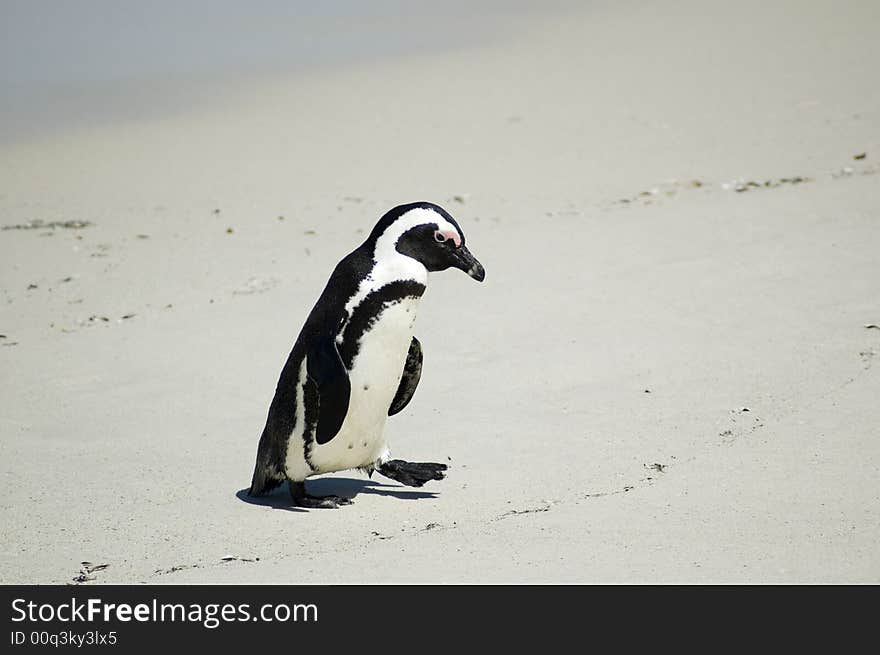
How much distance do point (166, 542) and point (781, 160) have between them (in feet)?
28.2

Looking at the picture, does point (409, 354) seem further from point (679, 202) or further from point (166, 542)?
point (679, 202)

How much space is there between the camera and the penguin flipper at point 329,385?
441 centimetres

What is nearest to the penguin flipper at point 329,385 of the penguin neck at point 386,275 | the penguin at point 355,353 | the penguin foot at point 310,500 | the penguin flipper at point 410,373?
the penguin at point 355,353

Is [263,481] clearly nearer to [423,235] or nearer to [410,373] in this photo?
[410,373]

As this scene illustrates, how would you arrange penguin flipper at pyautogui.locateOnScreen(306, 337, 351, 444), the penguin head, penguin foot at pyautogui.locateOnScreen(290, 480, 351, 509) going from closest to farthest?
penguin flipper at pyautogui.locateOnScreen(306, 337, 351, 444) < the penguin head < penguin foot at pyautogui.locateOnScreen(290, 480, 351, 509)

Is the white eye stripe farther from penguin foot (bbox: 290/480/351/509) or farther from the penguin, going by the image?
penguin foot (bbox: 290/480/351/509)

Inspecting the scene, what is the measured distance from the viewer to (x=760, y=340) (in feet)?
20.9

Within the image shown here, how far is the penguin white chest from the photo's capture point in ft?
14.7

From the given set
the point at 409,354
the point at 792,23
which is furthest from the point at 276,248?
the point at 792,23

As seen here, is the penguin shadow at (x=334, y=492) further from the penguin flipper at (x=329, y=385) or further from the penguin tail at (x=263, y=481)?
the penguin flipper at (x=329, y=385)

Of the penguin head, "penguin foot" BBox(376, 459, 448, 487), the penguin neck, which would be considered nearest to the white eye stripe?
the penguin head

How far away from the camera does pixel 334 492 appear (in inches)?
199

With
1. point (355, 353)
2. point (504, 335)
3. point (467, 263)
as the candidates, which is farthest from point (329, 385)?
point (504, 335)

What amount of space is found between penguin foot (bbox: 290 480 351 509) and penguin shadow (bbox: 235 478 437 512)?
0.03 meters
